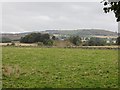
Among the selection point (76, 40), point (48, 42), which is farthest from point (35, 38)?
point (76, 40)

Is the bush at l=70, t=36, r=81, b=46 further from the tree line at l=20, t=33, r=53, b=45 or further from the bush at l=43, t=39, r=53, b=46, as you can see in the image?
the bush at l=43, t=39, r=53, b=46

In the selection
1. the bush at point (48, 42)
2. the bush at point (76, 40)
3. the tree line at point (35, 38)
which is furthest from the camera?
the tree line at point (35, 38)

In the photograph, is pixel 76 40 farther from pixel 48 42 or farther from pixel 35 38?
pixel 35 38

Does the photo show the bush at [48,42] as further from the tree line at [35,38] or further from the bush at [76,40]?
the bush at [76,40]

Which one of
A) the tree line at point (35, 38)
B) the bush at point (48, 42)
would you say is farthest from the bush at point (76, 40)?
the bush at point (48, 42)

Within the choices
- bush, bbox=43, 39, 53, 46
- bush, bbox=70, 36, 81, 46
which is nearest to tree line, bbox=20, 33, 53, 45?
bush, bbox=43, 39, 53, 46

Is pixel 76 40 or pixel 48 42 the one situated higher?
pixel 76 40

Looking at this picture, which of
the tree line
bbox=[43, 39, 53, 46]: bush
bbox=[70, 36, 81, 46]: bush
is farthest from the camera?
the tree line

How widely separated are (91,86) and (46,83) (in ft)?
8.12

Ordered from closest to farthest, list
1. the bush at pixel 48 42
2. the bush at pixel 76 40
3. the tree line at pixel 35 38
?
the bush at pixel 48 42 < the bush at pixel 76 40 < the tree line at pixel 35 38

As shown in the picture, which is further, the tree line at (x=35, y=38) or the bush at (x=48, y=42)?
the tree line at (x=35, y=38)

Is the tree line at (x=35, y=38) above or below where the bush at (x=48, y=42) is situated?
above

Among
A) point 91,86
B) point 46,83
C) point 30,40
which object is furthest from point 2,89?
point 30,40

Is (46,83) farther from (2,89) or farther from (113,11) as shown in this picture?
(113,11)
